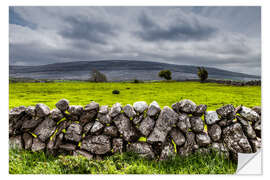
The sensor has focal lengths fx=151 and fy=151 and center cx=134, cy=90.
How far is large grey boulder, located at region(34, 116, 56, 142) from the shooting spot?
3.30 metres

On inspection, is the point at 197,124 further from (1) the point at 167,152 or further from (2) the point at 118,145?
(2) the point at 118,145

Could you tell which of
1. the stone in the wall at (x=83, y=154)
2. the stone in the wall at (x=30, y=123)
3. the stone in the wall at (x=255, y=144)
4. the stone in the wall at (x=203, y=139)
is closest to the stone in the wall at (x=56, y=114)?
the stone in the wall at (x=30, y=123)

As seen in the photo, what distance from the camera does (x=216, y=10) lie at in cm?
375

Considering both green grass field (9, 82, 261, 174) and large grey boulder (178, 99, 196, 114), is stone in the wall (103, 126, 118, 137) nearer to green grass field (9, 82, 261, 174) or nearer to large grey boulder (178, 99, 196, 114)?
green grass field (9, 82, 261, 174)

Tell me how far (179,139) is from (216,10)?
3251mm

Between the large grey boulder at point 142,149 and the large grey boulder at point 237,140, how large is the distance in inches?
65.7

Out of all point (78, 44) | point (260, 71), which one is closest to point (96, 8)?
point (78, 44)

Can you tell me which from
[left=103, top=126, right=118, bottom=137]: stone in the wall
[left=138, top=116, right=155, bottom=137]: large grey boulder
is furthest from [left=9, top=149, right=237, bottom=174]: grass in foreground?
[left=138, top=116, right=155, bottom=137]: large grey boulder

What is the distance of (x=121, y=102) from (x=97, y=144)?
1.57 meters

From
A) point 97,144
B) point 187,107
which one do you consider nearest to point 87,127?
point 97,144

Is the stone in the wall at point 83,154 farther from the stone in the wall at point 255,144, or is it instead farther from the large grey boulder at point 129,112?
the stone in the wall at point 255,144

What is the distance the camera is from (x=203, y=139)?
→ 126 inches

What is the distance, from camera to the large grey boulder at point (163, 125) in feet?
10.2
